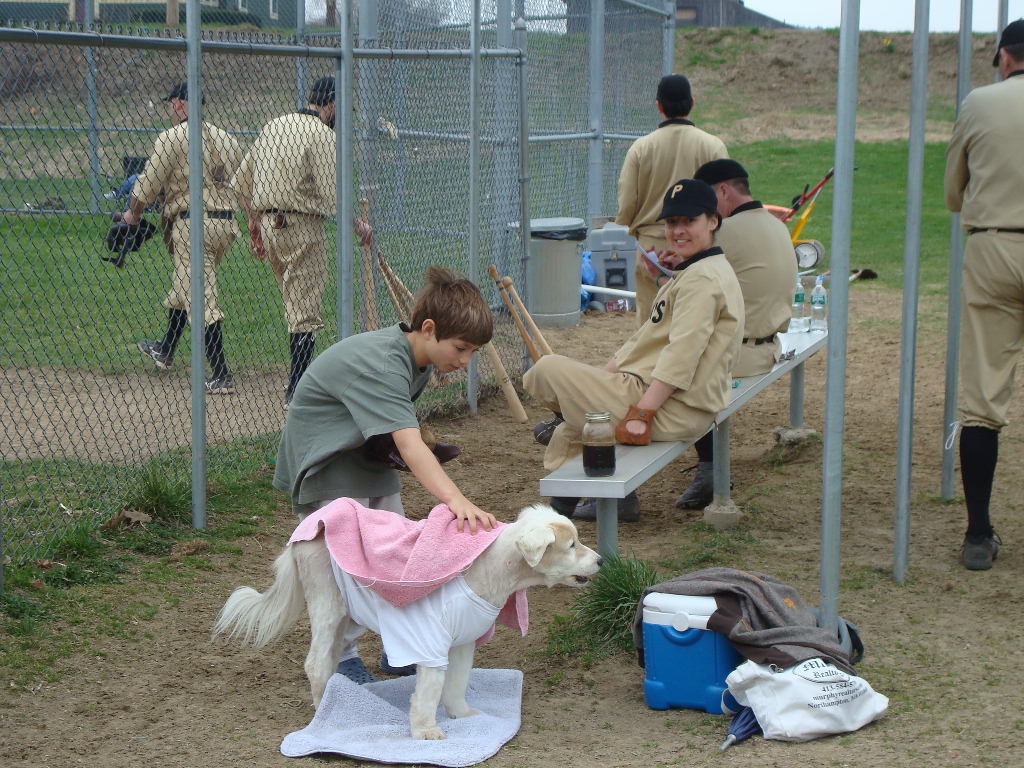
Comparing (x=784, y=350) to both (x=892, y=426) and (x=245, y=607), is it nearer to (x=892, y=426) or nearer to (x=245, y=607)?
(x=892, y=426)

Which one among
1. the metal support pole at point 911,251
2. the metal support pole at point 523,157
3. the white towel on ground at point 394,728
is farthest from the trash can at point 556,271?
the white towel on ground at point 394,728

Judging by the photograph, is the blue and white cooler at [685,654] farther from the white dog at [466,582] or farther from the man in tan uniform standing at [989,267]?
the man in tan uniform standing at [989,267]

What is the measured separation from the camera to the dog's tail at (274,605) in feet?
12.2

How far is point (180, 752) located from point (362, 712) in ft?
1.83

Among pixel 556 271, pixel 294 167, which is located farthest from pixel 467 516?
pixel 556 271

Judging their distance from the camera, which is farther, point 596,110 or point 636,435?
point 596,110

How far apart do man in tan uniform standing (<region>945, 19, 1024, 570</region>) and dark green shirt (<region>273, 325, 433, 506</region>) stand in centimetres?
242

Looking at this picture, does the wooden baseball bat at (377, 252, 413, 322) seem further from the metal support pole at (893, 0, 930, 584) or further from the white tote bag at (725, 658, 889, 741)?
the white tote bag at (725, 658, 889, 741)

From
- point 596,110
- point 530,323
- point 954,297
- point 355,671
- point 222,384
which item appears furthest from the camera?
point 596,110

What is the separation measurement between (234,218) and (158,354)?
144cm

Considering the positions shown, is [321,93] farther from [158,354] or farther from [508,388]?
[158,354]

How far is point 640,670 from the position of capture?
4.14 metres

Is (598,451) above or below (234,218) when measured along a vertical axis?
below

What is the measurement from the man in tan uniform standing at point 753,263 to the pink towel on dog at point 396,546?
2691mm
